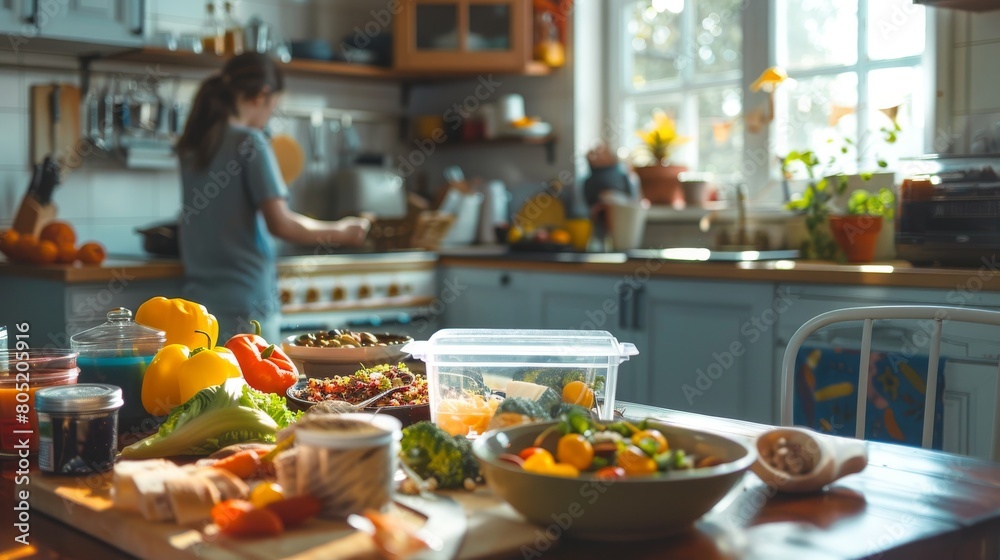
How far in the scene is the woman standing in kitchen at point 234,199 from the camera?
9.04 ft

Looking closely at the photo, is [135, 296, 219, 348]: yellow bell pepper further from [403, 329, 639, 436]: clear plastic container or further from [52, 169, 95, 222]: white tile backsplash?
[52, 169, 95, 222]: white tile backsplash

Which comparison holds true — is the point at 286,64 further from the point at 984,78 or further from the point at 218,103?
the point at 984,78

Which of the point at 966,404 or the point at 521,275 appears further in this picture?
the point at 521,275

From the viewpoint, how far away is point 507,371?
116cm

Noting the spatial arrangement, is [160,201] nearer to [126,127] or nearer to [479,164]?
[126,127]

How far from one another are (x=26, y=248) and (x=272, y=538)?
2560mm

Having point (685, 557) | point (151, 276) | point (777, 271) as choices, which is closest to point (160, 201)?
point (151, 276)

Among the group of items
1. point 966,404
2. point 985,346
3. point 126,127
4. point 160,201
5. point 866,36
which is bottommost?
point 966,404

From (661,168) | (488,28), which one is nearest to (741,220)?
(661,168)

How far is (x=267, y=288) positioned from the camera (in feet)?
9.67

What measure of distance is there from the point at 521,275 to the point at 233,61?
1.14 metres

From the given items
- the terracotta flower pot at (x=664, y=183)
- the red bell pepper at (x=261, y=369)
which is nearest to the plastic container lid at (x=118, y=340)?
the red bell pepper at (x=261, y=369)

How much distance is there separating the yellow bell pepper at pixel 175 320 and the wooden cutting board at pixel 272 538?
0.47 meters

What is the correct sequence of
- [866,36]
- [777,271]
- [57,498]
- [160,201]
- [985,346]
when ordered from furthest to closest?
[160,201] < [866,36] < [777,271] < [985,346] < [57,498]
